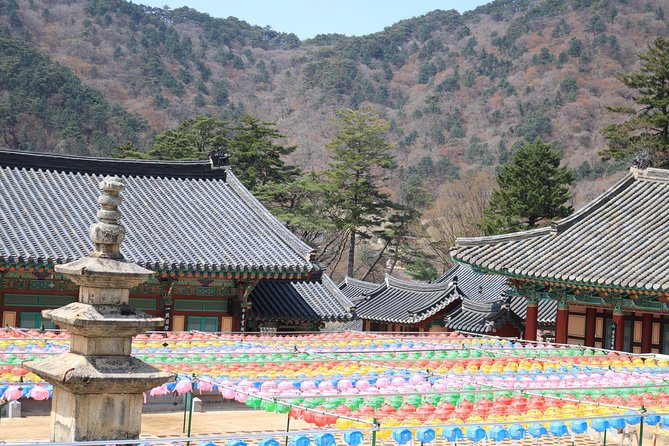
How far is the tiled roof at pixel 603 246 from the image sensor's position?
2488cm

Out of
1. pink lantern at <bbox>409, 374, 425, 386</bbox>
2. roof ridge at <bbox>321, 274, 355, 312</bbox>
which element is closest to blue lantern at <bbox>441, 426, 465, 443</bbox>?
pink lantern at <bbox>409, 374, 425, 386</bbox>

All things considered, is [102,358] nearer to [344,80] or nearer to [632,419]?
[632,419]

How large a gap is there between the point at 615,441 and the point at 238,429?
26.1ft

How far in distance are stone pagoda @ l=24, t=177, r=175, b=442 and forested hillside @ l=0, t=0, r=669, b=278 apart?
78.7m

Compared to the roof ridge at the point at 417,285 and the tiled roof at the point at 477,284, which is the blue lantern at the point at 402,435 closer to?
the roof ridge at the point at 417,285

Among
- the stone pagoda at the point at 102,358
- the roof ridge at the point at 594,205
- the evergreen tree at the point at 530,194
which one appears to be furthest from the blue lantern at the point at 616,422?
the evergreen tree at the point at 530,194

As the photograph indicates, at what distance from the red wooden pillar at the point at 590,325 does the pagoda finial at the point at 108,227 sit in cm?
1847

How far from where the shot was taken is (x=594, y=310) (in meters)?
26.8

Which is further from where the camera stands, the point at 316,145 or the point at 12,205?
the point at 316,145

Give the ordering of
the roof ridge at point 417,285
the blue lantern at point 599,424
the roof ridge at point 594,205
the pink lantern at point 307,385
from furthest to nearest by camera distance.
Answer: the roof ridge at point 417,285 → the roof ridge at point 594,205 → the pink lantern at point 307,385 → the blue lantern at point 599,424

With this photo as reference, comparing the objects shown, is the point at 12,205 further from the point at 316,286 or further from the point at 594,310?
the point at 594,310

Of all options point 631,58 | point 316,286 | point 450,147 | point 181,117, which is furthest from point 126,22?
point 316,286

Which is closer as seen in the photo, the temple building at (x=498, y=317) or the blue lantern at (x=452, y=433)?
the blue lantern at (x=452, y=433)

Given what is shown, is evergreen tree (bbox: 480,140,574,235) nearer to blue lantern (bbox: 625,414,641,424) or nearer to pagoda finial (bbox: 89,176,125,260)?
blue lantern (bbox: 625,414,641,424)
